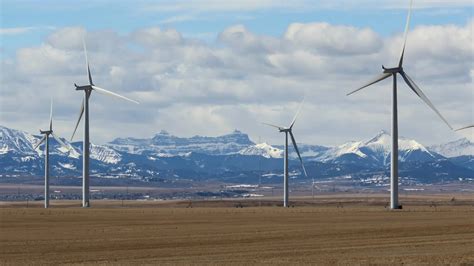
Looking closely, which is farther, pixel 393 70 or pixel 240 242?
pixel 393 70

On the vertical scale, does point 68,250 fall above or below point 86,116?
below

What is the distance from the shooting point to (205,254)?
206 feet

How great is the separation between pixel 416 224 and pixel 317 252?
110ft

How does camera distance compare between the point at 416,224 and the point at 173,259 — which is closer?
the point at 173,259

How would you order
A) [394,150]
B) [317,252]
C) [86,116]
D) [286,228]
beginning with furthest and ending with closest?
1. [86,116]
2. [394,150]
3. [286,228]
4. [317,252]

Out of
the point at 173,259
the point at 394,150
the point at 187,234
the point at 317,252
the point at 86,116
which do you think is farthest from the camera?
the point at 86,116

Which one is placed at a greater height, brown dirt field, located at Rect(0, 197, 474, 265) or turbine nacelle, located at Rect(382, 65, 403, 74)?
turbine nacelle, located at Rect(382, 65, 403, 74)

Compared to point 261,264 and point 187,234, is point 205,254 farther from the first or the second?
point 187,234

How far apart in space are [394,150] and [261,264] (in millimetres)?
76049

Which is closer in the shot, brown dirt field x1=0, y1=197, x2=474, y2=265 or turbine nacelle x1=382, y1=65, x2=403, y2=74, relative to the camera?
brown dirt field x1=0, y1=197, x2=474, y2=265

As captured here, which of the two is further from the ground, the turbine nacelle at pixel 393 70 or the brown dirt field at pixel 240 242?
the turbine nacelle at pixel 393 70

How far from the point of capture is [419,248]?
65188 millimetres

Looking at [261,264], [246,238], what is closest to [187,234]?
[246,238]

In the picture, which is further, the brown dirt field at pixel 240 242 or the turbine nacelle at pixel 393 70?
the turbine nacelle at pixel 393 70
